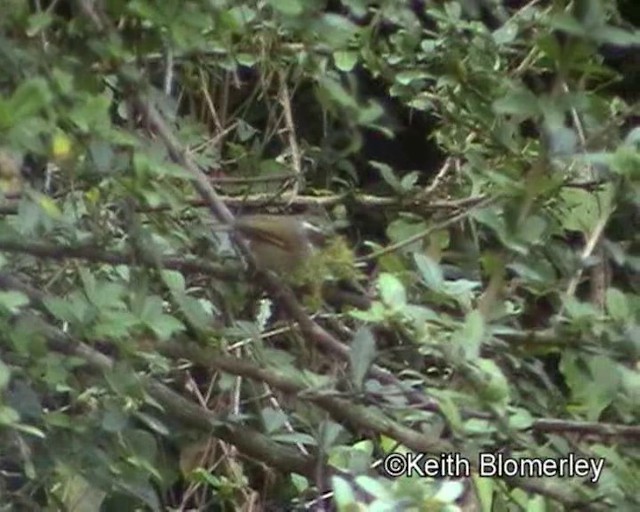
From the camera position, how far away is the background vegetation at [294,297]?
124cm

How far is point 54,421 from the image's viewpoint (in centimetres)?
152

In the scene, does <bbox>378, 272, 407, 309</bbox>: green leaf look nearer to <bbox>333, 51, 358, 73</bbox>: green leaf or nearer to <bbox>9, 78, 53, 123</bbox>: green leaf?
<bbox>9, 78, 53, 123</bbox>: green leaf

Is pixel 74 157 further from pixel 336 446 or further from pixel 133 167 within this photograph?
pixel 336 446

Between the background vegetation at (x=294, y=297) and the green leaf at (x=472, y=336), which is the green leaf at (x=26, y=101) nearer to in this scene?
the background vegetation at (x=294, y=297)

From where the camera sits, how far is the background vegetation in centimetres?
124

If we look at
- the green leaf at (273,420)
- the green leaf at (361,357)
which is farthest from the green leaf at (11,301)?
the green leaf at (273,420)

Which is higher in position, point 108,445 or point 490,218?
point 490,218

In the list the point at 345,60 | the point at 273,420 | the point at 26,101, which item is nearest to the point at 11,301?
the point at 26,101

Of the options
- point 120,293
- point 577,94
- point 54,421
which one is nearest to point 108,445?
point 54,421

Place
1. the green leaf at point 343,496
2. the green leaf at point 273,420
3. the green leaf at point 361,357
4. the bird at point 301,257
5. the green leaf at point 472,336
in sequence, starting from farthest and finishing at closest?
the green leaf at point 273,420 < the bird at point 301,257 < the green leaf at point 361,357 < the green leaf at point 472,336 < the green leaf at point 343,496

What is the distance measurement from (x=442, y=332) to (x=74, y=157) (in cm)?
34

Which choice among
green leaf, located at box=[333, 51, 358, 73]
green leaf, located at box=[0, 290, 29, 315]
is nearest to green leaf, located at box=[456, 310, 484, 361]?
green leaf, located at box=[0, 290, 29, 315]

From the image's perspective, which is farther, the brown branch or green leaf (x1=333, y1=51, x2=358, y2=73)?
green leaf (x1=333, y1=51, x2=358, y2=73)

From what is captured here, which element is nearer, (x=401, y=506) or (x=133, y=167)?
(x=401, y=506)
